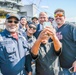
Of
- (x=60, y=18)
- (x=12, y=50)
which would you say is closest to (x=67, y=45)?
(x=60, y=18)

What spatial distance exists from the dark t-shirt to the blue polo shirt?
3.14 feet

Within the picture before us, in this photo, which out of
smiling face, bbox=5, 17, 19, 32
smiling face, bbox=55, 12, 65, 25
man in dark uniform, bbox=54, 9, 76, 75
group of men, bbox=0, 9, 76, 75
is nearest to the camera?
group of men, bbox=0, 9, 76, 75

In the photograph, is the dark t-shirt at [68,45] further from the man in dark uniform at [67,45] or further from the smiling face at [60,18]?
the smiling face at [60,18]

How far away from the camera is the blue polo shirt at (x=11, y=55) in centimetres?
350

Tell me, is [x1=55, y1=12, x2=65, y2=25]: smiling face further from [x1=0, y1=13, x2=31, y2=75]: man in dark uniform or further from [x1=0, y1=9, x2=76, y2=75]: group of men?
[x1=0, y1=13, x2=31, y2=75]: man in dark uniform

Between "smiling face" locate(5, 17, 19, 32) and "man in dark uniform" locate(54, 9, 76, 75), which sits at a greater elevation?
"smiling face" locate(5, 17, 19, 32)

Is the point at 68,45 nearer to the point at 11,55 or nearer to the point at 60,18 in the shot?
the point at 60,18

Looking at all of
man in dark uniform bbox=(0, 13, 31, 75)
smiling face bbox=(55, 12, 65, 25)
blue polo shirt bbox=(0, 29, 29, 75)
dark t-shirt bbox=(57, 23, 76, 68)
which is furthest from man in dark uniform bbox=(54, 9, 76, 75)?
blue polo shirt bbox=(0, 29, 29, 75)

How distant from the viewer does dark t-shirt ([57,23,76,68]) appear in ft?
13.6

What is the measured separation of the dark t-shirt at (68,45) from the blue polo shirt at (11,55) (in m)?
0.96

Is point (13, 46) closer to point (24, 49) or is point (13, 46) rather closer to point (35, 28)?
point (24, 49)

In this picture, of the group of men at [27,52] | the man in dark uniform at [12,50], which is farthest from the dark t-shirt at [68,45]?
the man in dark uniform at [12,50]

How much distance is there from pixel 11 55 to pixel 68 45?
4.15ft

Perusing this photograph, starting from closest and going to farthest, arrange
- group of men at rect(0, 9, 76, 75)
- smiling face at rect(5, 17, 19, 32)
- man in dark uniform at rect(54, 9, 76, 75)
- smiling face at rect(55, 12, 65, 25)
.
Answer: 1. group of men at rect(0, 9, 76, 75)
2. smiling face at rect(5, 17, 19, 32)
3. man in dark uniform at rect(54, 9, 76, 75)
4. smiling face at rect(55, 12, 65, 25)
